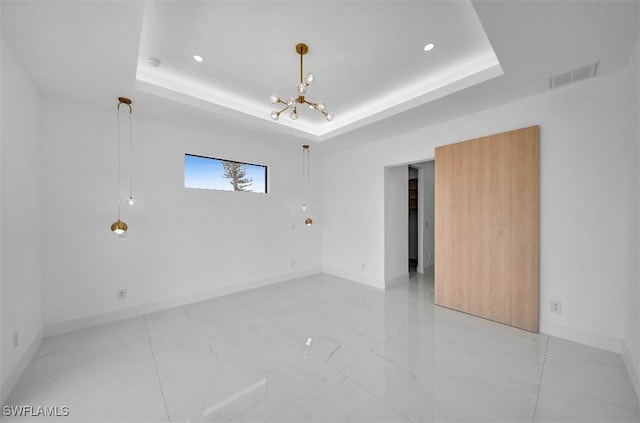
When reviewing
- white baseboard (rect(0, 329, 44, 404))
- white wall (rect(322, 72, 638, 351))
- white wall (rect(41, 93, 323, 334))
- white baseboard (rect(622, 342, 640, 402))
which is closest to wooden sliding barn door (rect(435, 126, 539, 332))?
white wall (rect(322, 72, 638, 351))

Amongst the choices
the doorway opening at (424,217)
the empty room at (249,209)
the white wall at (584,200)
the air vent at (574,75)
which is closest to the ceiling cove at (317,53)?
the empty room at (249,209)

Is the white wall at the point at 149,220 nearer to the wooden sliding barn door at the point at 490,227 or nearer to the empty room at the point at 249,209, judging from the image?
the empty room at the point at 249,209

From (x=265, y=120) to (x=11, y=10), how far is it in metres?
2.45

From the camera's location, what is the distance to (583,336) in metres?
2.53

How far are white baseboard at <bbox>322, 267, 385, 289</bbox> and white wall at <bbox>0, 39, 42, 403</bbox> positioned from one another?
13.8ft

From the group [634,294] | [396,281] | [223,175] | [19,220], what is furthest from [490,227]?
[19,220]

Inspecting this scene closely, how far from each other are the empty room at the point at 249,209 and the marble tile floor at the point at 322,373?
20 millimetres

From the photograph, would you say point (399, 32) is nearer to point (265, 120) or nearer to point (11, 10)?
point (265, 120)

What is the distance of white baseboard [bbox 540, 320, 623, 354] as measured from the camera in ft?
7.82

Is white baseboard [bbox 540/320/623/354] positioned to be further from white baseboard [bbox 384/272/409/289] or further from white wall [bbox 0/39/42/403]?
white wall [bbox 0/39/42/403]

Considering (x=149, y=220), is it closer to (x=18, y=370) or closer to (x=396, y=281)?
(x=18, y=370)

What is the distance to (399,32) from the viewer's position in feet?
7.09

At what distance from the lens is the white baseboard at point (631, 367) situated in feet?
6.15

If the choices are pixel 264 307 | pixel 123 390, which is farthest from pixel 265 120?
pixel 123 390
